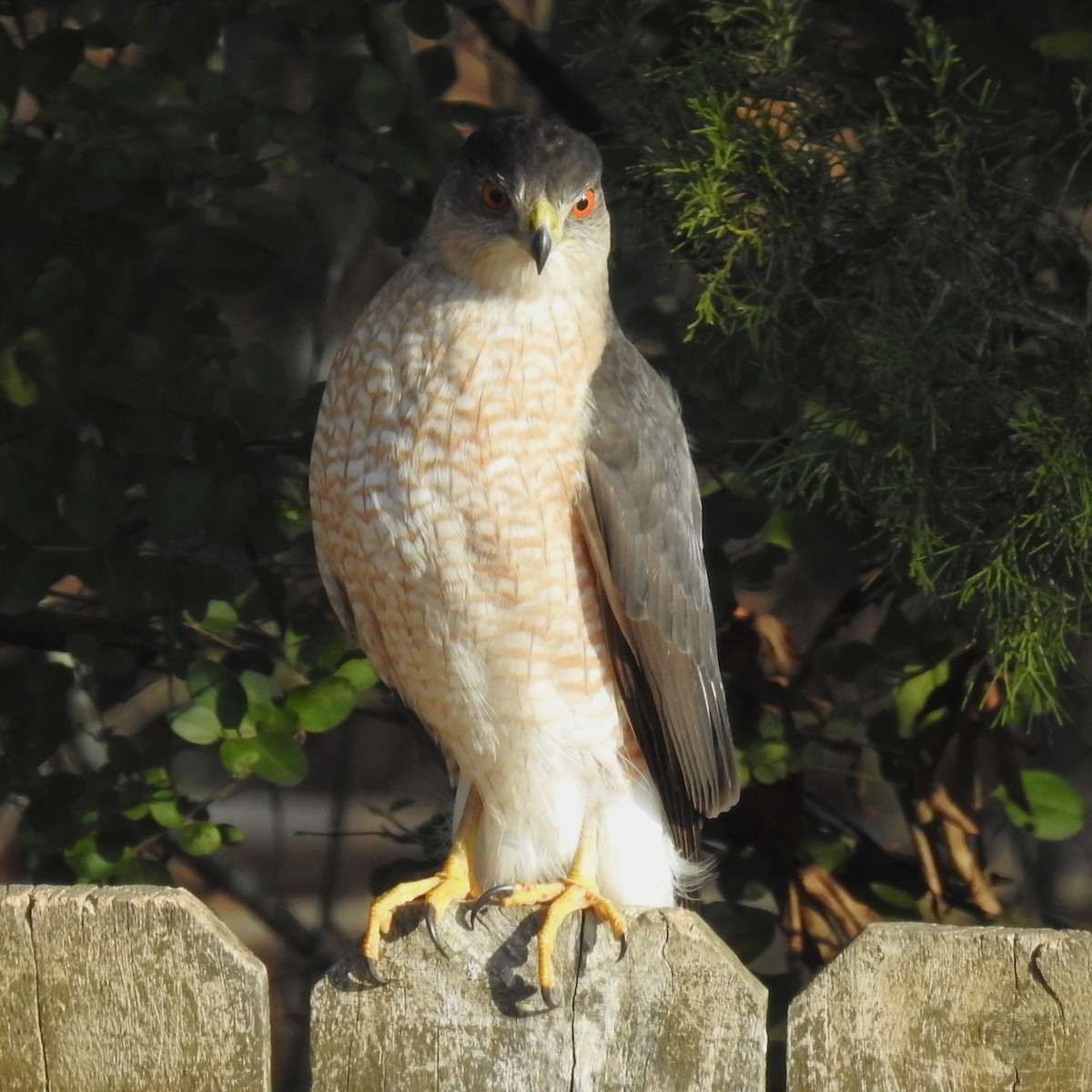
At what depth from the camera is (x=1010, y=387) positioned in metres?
2.40

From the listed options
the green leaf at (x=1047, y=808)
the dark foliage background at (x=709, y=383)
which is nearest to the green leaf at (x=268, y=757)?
the dark foliage background at (x=709, y=383)

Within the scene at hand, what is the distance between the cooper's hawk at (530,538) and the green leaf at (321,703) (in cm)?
16

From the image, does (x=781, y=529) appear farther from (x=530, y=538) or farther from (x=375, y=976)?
(x=375, y=976)

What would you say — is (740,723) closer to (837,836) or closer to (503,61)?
(837,836)

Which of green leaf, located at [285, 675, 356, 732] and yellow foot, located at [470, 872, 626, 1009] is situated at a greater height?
yellow foot, located at [470, 872, 626, 1009]

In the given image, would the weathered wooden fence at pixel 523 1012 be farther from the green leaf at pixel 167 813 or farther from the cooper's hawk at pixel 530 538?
the green leaf at pixel 167 813

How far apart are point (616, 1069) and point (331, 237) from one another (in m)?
2.37

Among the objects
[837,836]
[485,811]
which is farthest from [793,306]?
[837,836]

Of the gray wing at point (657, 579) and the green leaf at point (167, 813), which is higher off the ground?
the gray wing at point (657, 579)

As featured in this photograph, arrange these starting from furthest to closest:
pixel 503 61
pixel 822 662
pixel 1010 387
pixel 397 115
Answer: pixel 503 61 → pixel 822 662 → pixel 397 115 → pixel 1010 387

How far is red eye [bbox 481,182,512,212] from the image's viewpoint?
2477 mm

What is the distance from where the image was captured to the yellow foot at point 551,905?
1798 mm

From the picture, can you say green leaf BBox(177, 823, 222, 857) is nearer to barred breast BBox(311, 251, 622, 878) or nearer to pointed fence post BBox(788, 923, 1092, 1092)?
barred breast BBox(311, 251, 622, 878)

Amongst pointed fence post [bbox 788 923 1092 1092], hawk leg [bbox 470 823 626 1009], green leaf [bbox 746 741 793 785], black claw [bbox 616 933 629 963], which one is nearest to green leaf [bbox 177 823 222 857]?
hawk leg [bbox 470 823 626 1009]
